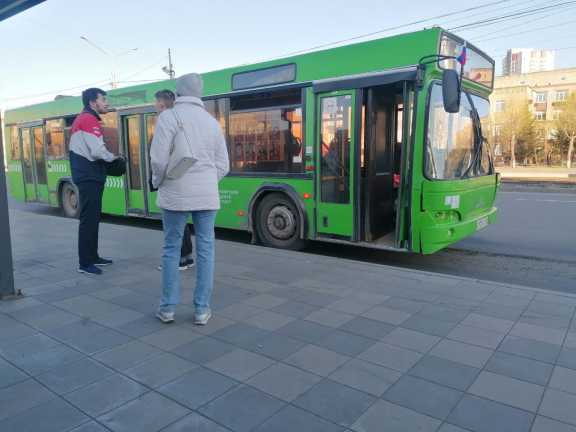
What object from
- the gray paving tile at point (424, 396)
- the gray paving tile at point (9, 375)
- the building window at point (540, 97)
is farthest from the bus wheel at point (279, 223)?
the building window at point (540, 97)

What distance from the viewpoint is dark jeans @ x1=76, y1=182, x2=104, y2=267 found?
5285 millimetres

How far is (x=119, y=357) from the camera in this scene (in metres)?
3.16

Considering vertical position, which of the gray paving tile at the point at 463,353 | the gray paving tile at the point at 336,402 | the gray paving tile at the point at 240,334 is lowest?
the gray paving tile at the point at 463,353

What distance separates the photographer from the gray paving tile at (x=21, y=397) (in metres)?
2.49

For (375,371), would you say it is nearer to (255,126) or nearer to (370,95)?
(370,95)

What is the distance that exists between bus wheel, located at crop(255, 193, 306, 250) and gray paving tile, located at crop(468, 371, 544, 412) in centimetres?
449

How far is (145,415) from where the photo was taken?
2.46 m

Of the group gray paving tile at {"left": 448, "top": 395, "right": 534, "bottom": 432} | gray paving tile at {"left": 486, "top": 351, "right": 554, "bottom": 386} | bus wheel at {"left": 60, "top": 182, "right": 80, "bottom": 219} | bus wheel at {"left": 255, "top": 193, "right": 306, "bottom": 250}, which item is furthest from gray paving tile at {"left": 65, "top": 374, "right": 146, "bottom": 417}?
bus wheel at {"left": 60, "top": 182, "right": 80, "bottom": 219}

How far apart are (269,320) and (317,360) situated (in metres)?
0.84

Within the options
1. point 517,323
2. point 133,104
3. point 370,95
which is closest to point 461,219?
point 370,95

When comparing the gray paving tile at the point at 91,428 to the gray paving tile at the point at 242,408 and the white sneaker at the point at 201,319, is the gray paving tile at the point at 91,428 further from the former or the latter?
the white sneaker at the point at 201,319

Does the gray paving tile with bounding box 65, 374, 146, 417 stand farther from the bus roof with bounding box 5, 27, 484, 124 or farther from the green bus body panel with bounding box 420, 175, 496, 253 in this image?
the bus roof with bounding box 5, 27, 484, 124

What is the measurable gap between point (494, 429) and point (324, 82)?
17.2 feet

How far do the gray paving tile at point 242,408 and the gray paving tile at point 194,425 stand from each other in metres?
0.04
